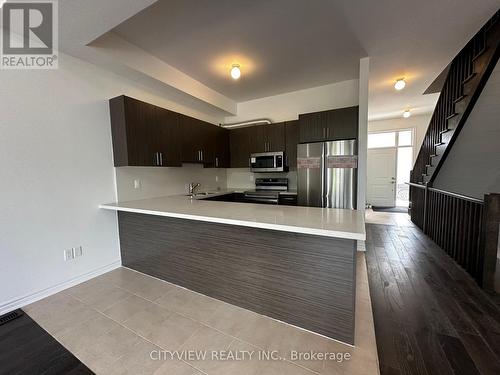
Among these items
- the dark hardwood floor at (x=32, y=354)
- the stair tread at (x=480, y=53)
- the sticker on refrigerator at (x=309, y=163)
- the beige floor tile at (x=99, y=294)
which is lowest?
the dark hardwood floor at (x=32, y=354)

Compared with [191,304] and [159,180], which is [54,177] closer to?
[159,180]

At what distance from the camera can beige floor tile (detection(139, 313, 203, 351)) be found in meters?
1.59

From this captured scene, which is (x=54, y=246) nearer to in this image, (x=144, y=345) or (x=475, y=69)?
(x=144, y=345)

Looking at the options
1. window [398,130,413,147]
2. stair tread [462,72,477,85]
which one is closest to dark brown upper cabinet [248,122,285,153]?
stair tread [462,72,477,85]

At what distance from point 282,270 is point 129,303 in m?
1.56

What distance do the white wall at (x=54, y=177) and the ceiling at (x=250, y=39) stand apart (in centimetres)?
89

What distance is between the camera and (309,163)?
3471mm

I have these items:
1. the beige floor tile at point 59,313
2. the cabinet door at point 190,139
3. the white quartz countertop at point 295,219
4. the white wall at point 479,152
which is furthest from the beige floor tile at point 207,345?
the white wall at point 479,152

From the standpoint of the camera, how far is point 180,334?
1.67m

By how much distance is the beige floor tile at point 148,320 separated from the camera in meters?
1.72

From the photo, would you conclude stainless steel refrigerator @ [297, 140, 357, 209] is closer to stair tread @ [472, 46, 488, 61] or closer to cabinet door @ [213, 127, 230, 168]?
Answer: cabinet door @ [213, 127, 230, 168]

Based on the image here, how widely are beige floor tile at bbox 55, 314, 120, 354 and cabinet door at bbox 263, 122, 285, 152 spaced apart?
3359mm

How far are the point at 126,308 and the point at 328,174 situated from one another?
10.0ft

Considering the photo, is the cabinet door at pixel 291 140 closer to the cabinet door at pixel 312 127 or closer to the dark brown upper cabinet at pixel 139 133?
the cabinet door at pixel 312 127
